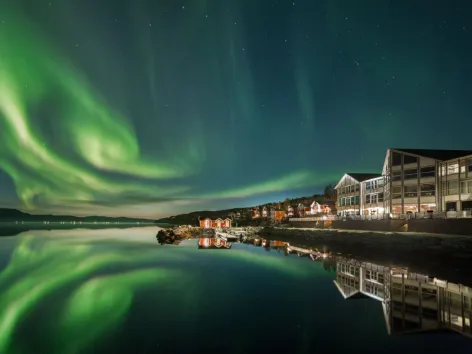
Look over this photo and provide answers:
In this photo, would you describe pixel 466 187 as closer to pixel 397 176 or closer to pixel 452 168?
→ pixel 452 168

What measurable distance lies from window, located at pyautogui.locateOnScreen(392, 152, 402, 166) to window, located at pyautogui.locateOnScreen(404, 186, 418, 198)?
4747 mm

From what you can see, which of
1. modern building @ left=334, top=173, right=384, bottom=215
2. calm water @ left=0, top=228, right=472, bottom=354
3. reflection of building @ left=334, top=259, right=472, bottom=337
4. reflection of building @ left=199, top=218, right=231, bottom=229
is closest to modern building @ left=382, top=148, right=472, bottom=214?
modern building @ left=334, top=173, right=384, bottom=215

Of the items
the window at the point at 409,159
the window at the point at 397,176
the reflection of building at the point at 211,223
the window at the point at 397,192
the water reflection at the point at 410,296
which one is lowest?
the reflection of building at the point at 211,223

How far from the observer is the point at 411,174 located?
201ft

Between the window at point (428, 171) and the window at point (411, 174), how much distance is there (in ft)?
Result: 4.52

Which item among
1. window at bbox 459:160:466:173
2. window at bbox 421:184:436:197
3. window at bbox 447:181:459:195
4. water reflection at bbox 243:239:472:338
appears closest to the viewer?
water reflection at bbox 243:239:472:338

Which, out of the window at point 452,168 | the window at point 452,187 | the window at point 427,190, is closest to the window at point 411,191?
the window at point 427,190

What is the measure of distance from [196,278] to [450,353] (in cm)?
2191

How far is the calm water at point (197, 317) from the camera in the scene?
13.4 m

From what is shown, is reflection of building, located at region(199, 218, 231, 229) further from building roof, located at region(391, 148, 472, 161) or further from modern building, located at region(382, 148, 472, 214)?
building roof, located at region(391, 148, 472, 161)

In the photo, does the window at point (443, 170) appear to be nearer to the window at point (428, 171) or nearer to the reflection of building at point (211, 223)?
the window at point (428, 171)

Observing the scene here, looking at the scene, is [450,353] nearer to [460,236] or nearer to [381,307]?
[381,307]

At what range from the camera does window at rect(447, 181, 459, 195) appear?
172 feet

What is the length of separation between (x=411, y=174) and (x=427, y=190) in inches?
167
